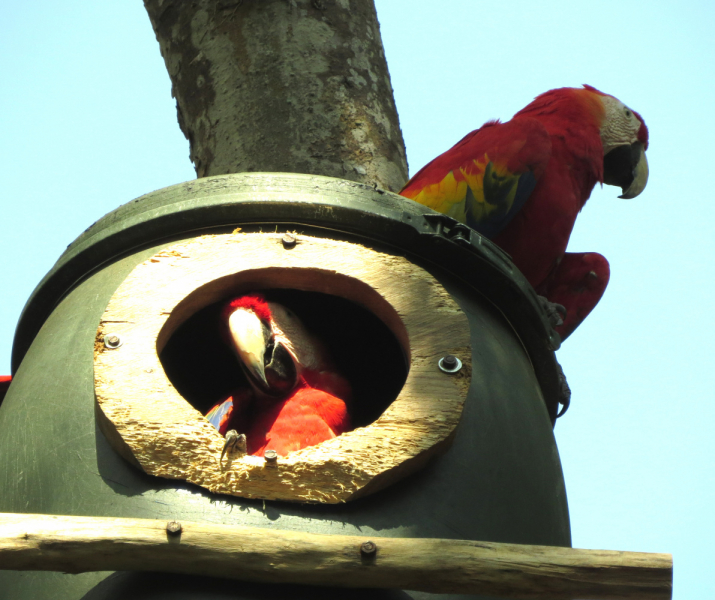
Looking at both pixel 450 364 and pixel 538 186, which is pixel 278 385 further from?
pixel 538 186

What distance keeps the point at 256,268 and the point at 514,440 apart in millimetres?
700

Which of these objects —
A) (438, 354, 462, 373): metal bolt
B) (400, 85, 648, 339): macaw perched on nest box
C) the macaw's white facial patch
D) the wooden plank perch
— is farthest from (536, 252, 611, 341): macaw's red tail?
the wooden plank perch

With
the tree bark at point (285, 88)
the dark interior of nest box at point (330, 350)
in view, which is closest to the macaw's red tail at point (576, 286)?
the tree bark at point (285, 88)

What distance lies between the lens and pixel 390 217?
221cm

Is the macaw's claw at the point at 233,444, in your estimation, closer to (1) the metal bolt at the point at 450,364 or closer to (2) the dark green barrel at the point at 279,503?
(2) the dark green barrel at the point at 279,503

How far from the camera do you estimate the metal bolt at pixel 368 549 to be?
5.00 ft

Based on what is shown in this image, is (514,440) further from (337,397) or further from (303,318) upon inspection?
(303,318)

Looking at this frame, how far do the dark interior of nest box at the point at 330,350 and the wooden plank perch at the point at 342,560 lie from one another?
1.19 metres

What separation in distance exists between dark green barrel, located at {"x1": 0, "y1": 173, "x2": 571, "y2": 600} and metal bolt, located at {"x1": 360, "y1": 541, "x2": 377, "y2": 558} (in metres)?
0.10

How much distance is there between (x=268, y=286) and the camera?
2.22 m

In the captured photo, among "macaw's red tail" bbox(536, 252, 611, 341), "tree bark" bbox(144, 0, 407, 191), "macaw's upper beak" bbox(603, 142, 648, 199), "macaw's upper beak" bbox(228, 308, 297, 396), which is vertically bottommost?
"macaw's upper beak" bbox(228, 308, 297, 396)

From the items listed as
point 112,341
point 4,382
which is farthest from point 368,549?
point 4,382

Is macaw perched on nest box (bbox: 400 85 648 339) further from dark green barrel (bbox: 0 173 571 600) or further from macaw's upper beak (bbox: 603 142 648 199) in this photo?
dark green barrel (bbox: 0 173 571 600)

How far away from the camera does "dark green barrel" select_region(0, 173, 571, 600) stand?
5.49 ft
